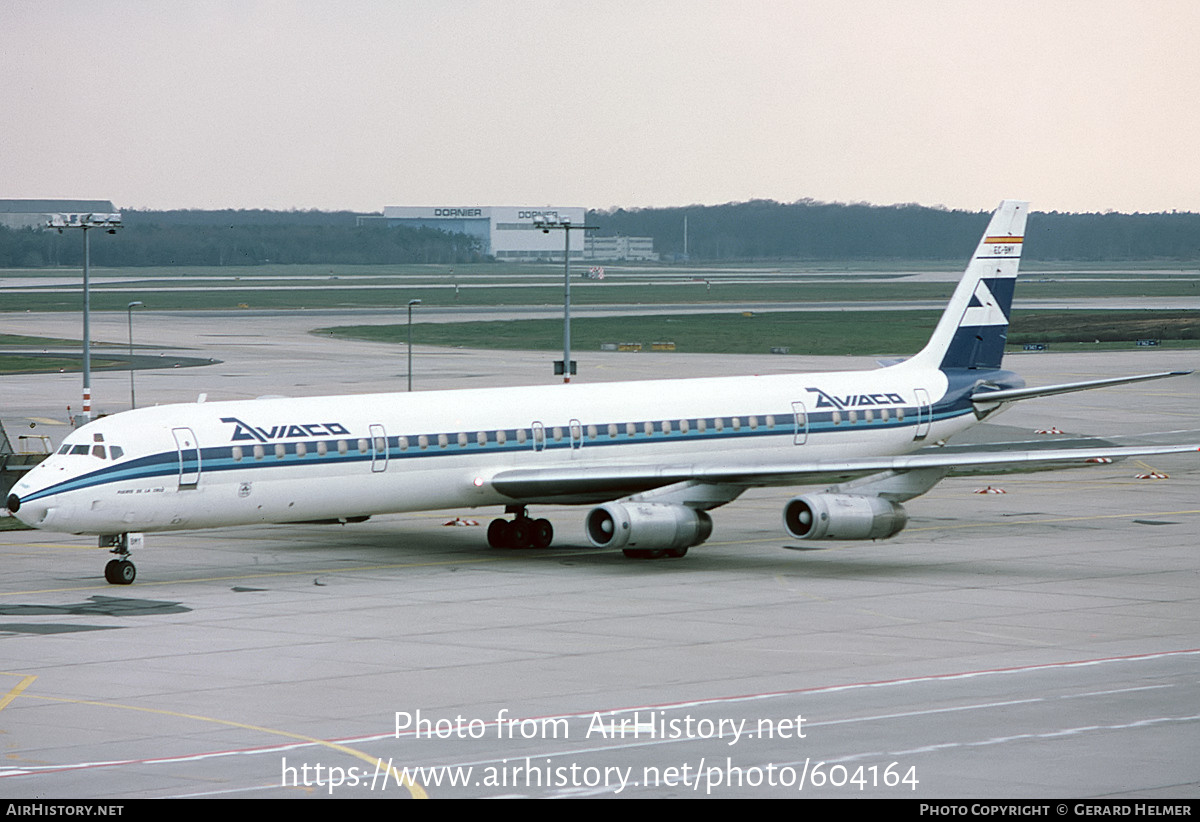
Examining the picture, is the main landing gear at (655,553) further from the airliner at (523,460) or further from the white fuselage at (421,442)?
the white fuselage at (421,442)

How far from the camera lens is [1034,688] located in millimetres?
25016

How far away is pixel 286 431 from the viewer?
36562 millimetres

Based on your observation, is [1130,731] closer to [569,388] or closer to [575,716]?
[575,716]

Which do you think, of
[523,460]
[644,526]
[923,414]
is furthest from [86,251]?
[644,526]

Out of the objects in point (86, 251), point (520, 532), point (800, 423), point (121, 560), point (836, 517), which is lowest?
point (520, 532)

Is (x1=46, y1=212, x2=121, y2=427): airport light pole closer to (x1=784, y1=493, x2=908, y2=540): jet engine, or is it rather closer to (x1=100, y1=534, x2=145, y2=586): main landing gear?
(x1=100, y1=534, x2=145, y2=586): main landing gear

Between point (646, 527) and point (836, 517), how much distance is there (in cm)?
399

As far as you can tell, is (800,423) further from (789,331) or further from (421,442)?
(789,331)

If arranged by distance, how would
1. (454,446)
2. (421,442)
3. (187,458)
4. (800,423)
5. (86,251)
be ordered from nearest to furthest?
1. (187,458)
2. (421,442)
3. (454,446)
4. (800,423)
5. (86,251)

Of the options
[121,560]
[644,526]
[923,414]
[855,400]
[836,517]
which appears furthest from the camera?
[923,414]

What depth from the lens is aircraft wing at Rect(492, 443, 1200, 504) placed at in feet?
122

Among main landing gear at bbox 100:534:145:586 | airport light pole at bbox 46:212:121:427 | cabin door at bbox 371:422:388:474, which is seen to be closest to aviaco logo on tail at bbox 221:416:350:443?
cabin door at bbox 371:422:388:474

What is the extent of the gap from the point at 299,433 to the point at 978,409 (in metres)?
19.5

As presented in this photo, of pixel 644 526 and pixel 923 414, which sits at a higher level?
pixel 923 414
